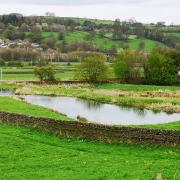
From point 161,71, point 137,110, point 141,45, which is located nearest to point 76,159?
point 137,110

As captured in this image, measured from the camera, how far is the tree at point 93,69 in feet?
312

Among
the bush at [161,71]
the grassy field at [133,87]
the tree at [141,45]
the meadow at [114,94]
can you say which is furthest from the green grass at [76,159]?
the tree at [141,45]

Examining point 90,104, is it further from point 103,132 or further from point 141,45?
point 141,45

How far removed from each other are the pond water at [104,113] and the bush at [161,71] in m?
27.9

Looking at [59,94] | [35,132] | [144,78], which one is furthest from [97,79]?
[35,132]

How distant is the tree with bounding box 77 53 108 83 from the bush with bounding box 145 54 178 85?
899cm

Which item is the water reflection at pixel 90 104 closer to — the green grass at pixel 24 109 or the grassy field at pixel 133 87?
the green grass at pixel 24 109

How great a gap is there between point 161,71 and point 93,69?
44.5 ft

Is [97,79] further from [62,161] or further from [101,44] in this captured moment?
[101,44]

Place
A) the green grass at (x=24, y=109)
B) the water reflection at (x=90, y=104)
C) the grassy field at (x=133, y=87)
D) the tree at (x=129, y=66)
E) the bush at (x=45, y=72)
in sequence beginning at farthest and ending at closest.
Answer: the tree at (x=129, y=66) < the bush at (x=45, y=72) < the grassy field at (x=133, y=87) < the water reflection at (x=90, y=104) < the green grass at (x=24, y=109)

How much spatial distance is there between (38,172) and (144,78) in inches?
2945

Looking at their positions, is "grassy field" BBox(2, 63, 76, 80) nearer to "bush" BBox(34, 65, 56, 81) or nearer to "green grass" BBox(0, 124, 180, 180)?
"bush" BBox(34, 65, 56, 81)

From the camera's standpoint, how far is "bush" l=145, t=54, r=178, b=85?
94312 millimetres

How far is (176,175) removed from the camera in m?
22.1
